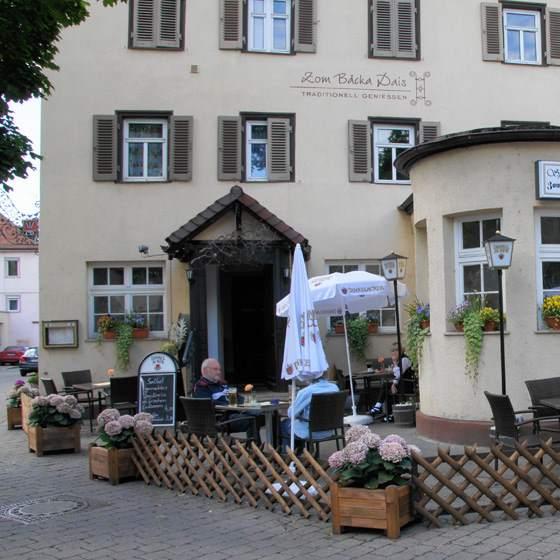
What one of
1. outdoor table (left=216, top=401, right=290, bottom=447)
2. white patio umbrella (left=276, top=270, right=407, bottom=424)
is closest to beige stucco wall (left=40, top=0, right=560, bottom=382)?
white patio umbrella (left=276, top=270, right=407, bottom=424)

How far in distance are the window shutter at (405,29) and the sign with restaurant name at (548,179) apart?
7.64 metres

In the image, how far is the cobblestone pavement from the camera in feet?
17.1

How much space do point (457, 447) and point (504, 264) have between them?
8.05ft

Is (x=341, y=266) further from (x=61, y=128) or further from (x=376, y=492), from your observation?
(x=376, y=492)

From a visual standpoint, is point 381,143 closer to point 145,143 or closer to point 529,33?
point 529,33

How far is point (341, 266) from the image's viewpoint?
15.2 metres

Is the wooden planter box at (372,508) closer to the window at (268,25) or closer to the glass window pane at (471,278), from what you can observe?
the glass window pane at (471,278)

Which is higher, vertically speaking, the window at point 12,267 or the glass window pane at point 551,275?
the window at point 12,267

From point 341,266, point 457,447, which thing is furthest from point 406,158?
point 341,266

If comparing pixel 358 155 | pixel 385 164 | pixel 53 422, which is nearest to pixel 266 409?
pixel 53 422

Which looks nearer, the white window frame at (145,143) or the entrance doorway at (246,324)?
the white window frame at (145,143)

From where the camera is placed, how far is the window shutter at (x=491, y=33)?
52.2 ft

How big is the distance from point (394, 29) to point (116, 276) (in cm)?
831

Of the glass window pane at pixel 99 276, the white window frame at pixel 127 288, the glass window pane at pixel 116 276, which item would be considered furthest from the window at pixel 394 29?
the glass window pane at pixel 99 276
